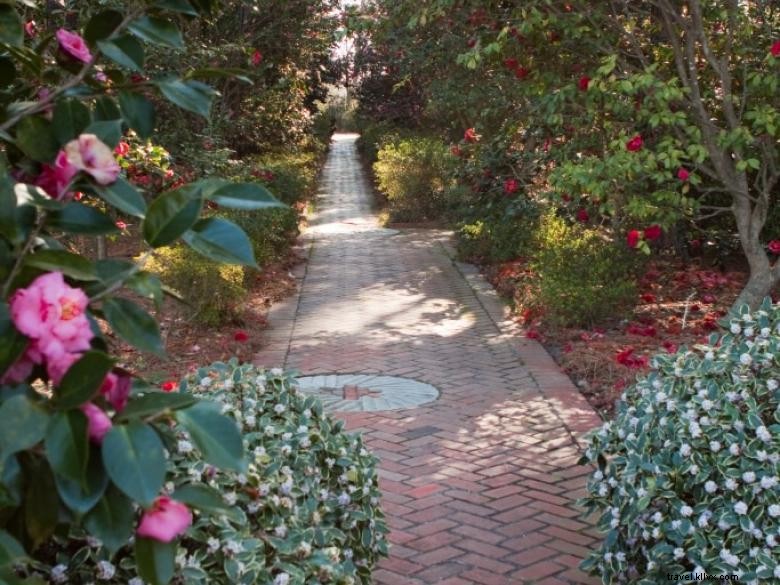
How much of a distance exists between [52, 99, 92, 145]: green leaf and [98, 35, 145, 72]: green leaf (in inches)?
4.5

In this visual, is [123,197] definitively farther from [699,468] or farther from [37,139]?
[699,468]

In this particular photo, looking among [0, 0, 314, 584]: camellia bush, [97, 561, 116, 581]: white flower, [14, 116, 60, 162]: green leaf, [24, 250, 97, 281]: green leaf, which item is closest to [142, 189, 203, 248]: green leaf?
Answer: [0, 0, 314, 584]: camellia bush

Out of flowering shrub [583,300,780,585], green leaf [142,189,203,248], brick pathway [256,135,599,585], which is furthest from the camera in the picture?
brick pathway [256,135,599,585]

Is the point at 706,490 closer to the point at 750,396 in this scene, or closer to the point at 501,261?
the point at 750,396

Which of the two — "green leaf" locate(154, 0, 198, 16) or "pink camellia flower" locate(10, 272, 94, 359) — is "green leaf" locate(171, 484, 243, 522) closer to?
"pink camellia flower" locate(10, 272, 94, 359)

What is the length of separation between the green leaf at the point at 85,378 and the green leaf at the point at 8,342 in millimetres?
81

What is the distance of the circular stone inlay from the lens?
6.34m

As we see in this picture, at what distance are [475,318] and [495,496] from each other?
4.52 metres

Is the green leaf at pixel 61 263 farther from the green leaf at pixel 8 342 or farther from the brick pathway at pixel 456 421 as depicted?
the brick pathway at pixel 456 421

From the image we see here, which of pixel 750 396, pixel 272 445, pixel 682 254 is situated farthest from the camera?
pixel 682 254

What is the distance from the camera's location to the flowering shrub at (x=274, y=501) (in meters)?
2.38

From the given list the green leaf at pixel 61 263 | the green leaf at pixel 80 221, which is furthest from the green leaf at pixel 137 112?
the green leaf at pixel 61 263

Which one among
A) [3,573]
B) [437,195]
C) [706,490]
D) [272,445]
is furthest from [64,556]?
[437,195]

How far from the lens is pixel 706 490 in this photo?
3.09 meters
